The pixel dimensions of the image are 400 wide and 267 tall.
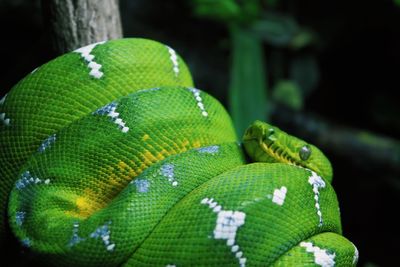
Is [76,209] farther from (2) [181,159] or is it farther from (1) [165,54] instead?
(1) [165,54]

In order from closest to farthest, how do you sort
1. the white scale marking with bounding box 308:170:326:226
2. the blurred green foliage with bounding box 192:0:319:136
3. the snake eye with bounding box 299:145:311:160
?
the white scale marking with bounding box 308:170:326:226
the snake eye with bounding box 299:145:311:160
the blurred green foliage with bounding box 192:0:319:136

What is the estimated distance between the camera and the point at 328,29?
18.2ft

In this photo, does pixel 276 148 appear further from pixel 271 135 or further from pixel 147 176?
pixel 147 176

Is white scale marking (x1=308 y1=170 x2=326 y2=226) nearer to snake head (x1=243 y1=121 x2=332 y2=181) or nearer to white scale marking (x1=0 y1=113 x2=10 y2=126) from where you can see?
snake head (x1=243 y1=121 x2=332 y2=181)

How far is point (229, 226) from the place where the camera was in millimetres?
1682

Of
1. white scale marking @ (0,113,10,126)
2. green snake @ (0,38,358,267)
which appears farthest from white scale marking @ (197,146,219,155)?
white scale marking @ (0,113,10,126)

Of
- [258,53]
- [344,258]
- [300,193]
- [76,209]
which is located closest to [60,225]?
[76,209]

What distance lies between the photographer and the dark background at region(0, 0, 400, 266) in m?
5.07

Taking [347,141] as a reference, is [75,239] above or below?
above

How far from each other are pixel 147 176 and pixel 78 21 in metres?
0.95

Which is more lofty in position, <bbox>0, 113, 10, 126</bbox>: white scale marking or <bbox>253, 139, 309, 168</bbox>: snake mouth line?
<bbox>0, 113, 10, 126</bbox>: white scale marking

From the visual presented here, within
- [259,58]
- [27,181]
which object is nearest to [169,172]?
[27,181]

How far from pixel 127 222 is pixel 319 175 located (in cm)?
88

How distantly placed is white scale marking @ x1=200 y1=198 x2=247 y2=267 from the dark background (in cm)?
358
